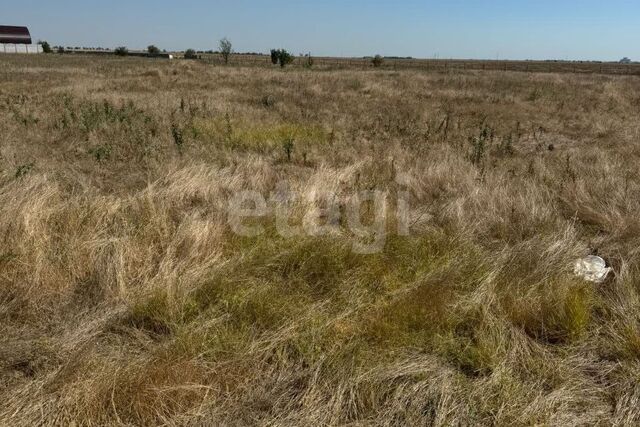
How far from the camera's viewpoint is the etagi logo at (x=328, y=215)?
385cm

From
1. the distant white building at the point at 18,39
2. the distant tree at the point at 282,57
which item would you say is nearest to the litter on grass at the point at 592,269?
the distant tree at the point at 282,57

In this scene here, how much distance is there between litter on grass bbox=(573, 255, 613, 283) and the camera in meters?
3.30

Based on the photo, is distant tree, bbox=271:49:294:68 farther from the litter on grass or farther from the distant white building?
the distant white building

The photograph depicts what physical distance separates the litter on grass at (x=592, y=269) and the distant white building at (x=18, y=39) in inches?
3481

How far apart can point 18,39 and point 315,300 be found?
94.4m

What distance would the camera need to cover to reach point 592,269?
11.1ft

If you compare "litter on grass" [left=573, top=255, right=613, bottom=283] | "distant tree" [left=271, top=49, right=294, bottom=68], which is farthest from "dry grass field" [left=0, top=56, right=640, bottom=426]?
"distant tree" [left=271, top=49, right=294, bottom=68]

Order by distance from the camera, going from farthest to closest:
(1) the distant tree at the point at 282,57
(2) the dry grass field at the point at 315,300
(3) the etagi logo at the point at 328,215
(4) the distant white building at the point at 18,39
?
1. (4) the distant white building at the point at 18,39
2. (1) the distant tree at the point at 282,57
3. (3) the etagi logo at the point at 328,215
4. (2) the dry grass field at the point at 315,300

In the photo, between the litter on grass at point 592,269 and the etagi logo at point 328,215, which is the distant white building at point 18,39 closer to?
the etagi logo at point 328,215

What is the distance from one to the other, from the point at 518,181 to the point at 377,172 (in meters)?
1.77

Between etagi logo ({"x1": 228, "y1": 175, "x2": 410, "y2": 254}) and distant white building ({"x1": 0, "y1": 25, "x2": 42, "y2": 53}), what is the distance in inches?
3388

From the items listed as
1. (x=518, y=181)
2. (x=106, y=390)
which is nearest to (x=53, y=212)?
(x=106, y=390)

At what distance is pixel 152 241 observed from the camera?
357cm

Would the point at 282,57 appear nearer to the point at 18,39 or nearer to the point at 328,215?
the point at 328,215
